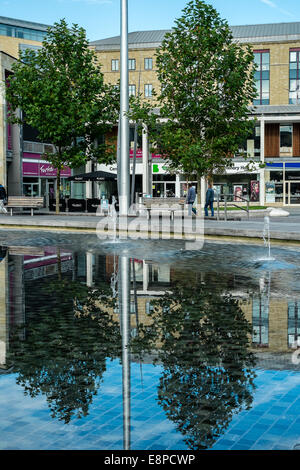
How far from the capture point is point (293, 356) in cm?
559

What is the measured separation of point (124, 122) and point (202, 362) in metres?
23.7

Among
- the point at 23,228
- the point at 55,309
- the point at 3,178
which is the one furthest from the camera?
the point at 3,178

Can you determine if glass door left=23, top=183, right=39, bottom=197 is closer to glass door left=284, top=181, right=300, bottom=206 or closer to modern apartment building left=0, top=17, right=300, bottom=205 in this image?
modern apartment building left=0, top=17, right=300, bottom=205

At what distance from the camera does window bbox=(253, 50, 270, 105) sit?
2456 inches

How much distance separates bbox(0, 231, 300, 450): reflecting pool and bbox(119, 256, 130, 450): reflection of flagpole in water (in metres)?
0.02

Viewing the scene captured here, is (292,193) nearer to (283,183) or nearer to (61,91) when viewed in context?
(283,183)

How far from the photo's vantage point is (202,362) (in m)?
5.42

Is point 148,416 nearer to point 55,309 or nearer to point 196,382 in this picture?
point 196,382

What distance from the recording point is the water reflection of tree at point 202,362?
411 cm

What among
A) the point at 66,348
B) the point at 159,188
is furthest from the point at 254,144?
the point at 66,348

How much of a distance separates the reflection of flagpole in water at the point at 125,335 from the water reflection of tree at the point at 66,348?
101 millimetres

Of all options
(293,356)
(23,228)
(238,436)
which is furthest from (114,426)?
(23,228)

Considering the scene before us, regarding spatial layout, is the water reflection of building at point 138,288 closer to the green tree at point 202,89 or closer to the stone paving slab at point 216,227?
the stone paving slab at point 216,227
